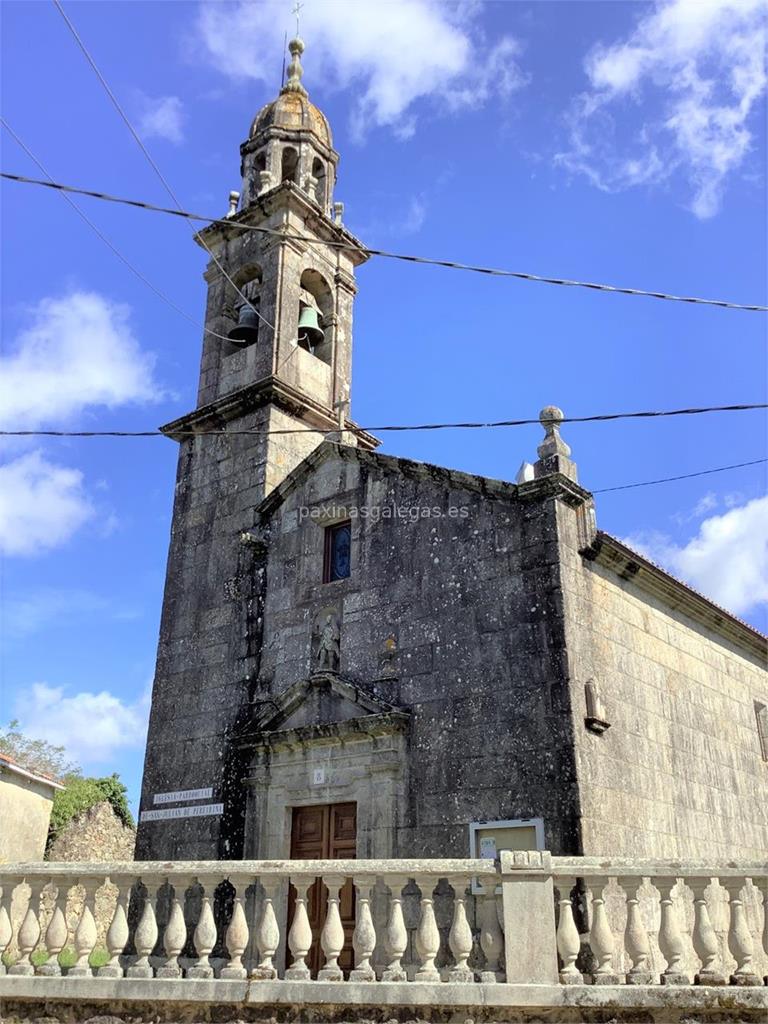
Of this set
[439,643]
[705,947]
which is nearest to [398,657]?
[439,643]

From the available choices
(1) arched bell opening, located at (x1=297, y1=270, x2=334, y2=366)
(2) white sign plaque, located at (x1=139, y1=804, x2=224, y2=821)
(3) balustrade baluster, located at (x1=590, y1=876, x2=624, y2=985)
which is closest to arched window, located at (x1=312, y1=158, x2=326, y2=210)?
(1) arched bell opening, located at (x1=297, y1=270, x2=334, y2=366)

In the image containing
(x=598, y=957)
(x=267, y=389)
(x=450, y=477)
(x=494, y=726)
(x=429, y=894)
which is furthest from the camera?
(x=267, y=389)

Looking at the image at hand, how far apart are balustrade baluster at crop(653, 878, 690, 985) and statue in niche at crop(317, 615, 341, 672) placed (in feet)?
20.6

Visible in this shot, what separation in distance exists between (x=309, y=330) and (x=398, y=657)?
675cm

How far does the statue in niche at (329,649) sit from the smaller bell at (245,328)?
568 centimetres

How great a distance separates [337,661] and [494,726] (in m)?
2.61

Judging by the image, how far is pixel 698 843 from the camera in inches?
438

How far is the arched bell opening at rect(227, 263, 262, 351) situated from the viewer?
1545cm

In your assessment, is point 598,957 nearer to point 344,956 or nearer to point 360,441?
point 344,956

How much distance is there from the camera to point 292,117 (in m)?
17.8

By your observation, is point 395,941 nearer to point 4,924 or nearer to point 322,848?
point 4,924

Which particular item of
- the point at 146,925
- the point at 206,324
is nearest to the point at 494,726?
the point at 146,925

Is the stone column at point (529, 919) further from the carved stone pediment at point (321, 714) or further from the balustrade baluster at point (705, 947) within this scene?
the carved stone pediment at point (321, 714)

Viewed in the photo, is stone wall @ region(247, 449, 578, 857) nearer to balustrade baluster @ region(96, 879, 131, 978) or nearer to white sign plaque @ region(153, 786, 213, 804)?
white sign plaque @ region(153, 786, 213, 804)
